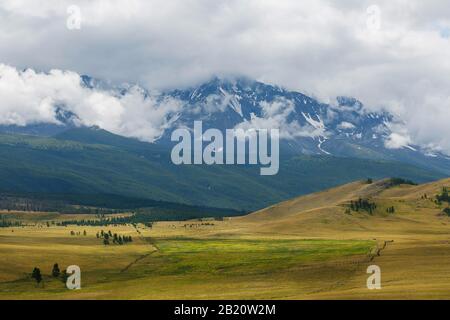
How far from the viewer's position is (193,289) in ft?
552

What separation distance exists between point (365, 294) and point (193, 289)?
45731 millimetres

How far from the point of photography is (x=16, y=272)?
19762cm

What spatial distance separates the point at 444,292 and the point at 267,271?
71421 mm
